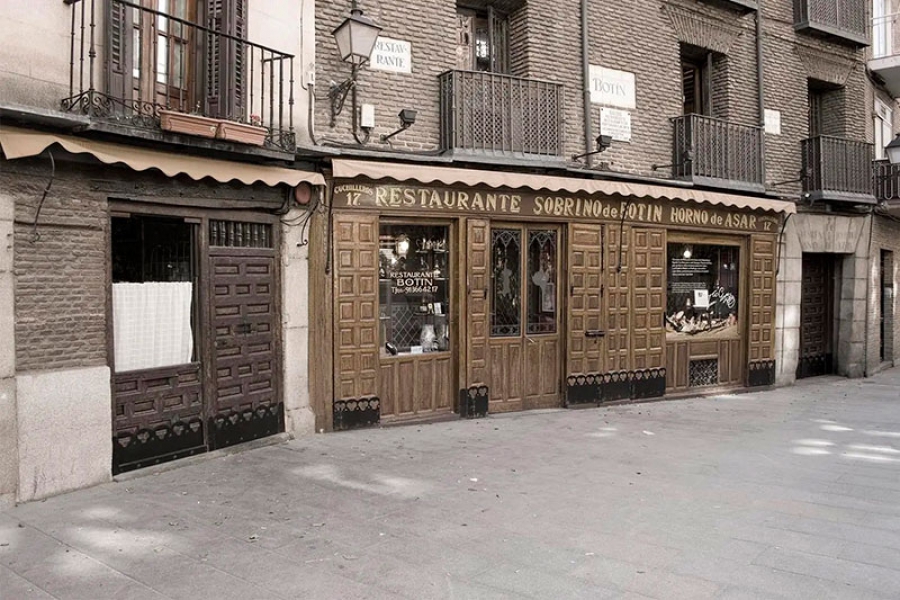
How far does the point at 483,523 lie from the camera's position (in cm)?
541

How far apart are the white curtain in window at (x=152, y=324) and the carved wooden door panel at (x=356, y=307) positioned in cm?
180

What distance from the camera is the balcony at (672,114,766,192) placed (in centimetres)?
1173

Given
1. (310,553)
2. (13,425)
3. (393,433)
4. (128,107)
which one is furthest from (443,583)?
(128,107)

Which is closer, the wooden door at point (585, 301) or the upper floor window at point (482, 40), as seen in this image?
the upper floor window at point (482, 40)

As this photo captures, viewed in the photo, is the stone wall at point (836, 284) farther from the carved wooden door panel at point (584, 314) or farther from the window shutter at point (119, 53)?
the window shutter at point (119, 53)

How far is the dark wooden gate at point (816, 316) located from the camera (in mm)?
14633

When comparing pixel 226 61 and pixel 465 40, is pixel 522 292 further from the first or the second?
pixel 226 61

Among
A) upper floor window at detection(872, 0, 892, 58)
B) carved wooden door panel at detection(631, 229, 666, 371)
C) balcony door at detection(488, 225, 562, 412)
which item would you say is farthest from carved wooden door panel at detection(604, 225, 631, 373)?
upper floor window at detection(872, 0, 892, 58)

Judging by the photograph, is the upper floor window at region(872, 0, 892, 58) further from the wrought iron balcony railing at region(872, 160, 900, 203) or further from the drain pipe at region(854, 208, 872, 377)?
the drain pipe at region(854, 208, 872, 377)

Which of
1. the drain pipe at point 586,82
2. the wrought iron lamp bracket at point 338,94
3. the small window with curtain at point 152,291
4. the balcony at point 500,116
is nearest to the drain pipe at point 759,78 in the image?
the drain pipe at point 586,82

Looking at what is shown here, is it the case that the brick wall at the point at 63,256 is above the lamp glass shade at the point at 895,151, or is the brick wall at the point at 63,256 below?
below

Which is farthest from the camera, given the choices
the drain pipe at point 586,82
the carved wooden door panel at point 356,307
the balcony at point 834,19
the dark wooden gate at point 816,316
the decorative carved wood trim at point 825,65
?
the dark wooden gate at point 816,316

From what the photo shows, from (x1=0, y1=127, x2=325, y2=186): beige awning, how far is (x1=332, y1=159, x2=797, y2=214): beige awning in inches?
22.2

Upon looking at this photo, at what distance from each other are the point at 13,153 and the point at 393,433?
16.2ft
